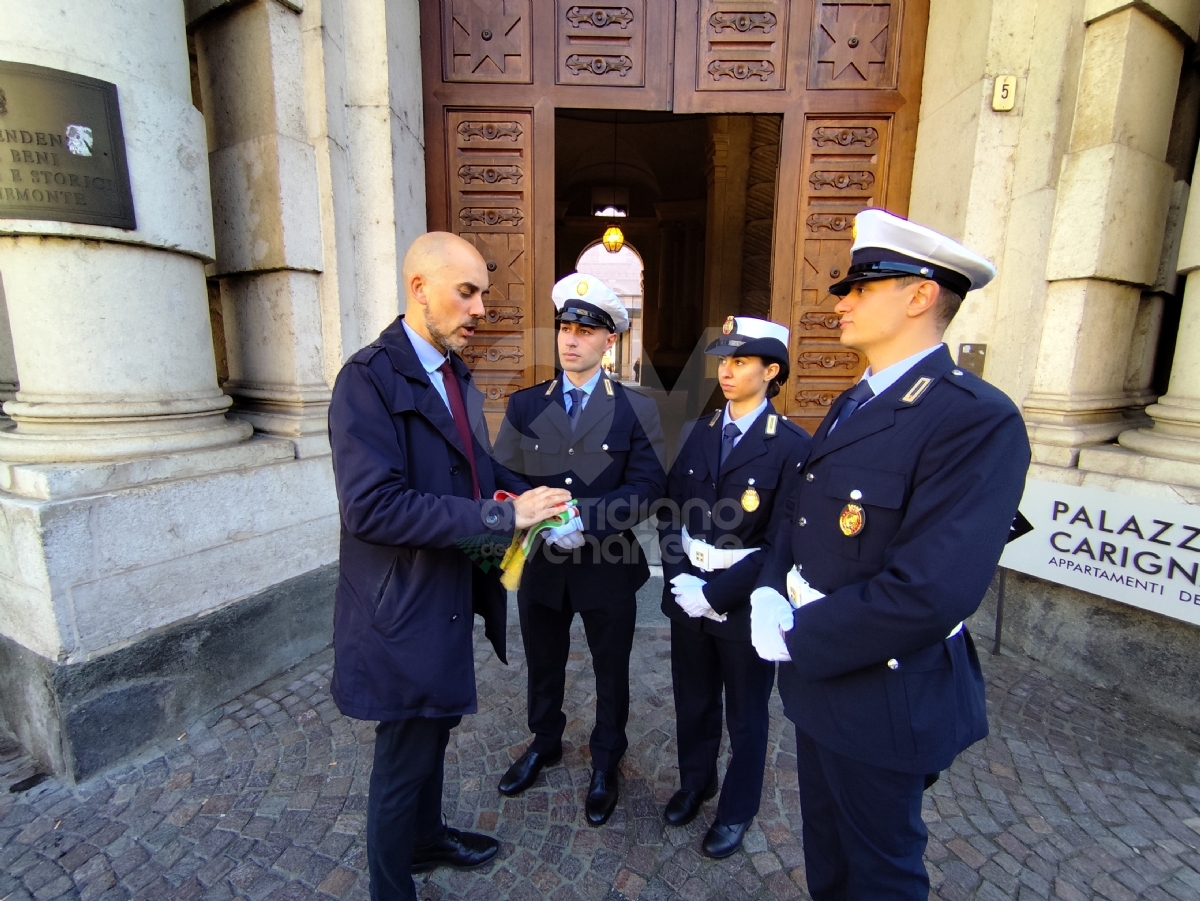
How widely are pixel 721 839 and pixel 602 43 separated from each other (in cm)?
506

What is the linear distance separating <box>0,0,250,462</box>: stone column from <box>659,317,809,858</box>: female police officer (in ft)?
8.77

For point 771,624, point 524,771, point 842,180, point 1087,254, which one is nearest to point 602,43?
point 842,180

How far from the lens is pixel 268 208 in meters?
3.43

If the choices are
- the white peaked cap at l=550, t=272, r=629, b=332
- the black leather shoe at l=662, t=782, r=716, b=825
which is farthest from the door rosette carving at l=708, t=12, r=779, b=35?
the black leather shoe at l=662, t=782, r=716, b=825

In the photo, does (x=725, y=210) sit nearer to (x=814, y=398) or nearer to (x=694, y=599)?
(x=814, y=398)

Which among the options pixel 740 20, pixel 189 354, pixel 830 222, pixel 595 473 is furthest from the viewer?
pixel 830 222

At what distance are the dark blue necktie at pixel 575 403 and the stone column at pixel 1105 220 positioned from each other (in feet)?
9.98

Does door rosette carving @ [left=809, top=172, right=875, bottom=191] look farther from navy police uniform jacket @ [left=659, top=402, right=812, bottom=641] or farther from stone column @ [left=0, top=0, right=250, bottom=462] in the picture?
stone column @ [left=0, top=0, right=250, bottom=462]

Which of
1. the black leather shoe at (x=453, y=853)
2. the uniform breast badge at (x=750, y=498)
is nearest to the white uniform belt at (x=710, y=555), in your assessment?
the uniform breast badge at (x=750, y=498)

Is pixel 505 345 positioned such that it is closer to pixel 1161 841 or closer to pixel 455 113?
pixel 455 113

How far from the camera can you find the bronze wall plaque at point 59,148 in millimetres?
2402

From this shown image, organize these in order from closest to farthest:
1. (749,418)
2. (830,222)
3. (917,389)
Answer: (917,389) → (749,418) → (830,222)

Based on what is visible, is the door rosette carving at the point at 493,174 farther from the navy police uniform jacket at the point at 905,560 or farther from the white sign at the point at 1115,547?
the white sign at the point at 1115,547

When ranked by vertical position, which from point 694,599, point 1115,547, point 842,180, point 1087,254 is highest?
point 842,180
